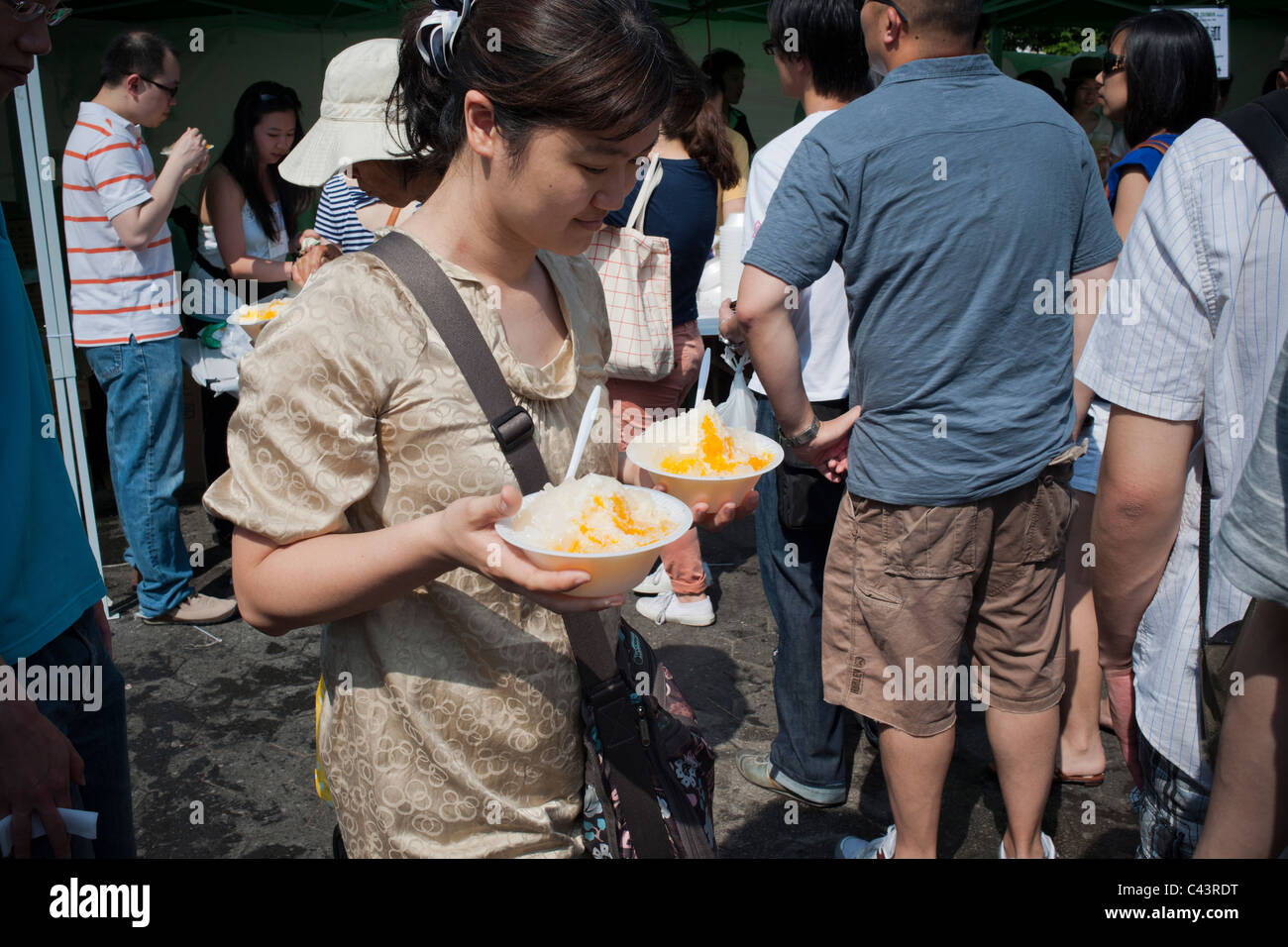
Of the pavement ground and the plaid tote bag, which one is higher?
the plaid tote bag

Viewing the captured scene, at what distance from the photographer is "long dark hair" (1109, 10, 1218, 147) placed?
3.36 metres

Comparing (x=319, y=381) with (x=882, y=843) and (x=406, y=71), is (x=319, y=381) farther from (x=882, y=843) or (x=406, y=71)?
(x=882, y=843)

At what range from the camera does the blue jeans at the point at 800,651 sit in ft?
10.6

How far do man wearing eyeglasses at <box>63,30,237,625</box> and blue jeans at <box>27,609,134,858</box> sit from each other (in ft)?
9.80

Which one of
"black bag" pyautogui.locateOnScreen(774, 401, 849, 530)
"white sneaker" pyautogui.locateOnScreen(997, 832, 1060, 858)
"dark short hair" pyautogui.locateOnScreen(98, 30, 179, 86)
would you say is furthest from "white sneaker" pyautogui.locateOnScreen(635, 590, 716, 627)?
"dark short hair" pyautogui.locateOnScreen(98, 30, 179, 86)

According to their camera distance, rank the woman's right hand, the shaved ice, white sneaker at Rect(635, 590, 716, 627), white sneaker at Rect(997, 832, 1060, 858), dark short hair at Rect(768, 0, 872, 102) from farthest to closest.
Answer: white sneaker at Rect(635, 590, 716, 627)
dark short hair at Rect(768, 0, 872, 102)
white sneaker at Rect(997, 832, 1060, 858)
the shaved ice
the woman's right hand

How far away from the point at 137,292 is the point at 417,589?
3778 millimetres

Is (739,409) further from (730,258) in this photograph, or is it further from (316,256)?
(316,256)

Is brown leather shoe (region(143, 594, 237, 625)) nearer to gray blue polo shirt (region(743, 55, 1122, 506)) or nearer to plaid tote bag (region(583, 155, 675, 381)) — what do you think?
plaid tote bag (region(583, 155, 675, 381))


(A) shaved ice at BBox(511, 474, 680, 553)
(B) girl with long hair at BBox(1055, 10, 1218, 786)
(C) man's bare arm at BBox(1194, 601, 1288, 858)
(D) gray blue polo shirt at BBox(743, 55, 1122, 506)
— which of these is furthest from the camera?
(B) girl with long hair at BBox(1055, 10, 1218, 786)

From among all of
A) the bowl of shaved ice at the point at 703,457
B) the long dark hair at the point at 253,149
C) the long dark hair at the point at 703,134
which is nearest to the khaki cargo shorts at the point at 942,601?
the bowl of shaved ice at the point at 703,457

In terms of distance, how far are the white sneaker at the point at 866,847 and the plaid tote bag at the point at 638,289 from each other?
1.90m

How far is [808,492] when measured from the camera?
10.1 feet
